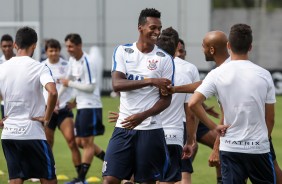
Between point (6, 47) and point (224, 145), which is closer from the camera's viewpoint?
point (224, 145)

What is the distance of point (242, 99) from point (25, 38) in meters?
2.77

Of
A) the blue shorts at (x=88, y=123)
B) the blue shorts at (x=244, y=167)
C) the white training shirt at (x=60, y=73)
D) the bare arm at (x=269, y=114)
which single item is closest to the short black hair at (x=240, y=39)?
the bare arm at (x=269, y=114)

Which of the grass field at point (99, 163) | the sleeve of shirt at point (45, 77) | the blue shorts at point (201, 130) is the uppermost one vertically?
the sleeve of shirt at point (45, 77)

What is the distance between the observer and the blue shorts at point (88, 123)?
14336 mm

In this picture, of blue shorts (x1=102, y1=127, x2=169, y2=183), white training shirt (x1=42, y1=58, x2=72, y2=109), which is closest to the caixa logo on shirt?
blue shorts (x1=102, y1=127, x2=169, y2=183)

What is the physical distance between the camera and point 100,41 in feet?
131

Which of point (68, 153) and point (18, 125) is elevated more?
point (18, 125)

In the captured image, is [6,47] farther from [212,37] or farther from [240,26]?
[240,26]

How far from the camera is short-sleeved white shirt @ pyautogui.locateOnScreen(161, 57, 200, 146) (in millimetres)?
10250

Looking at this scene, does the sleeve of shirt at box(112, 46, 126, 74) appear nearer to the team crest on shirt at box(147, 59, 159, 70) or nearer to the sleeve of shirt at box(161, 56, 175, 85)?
the team crest on shirt at box(147, 59, 159, 70)

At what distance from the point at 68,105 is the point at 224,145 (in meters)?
6.59

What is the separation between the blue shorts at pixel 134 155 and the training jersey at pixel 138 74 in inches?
3.7

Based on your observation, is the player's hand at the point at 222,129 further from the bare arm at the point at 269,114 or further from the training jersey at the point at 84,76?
the training jersey at the point at 84,76

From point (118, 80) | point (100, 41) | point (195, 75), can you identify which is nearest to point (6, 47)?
point (195, 75)
